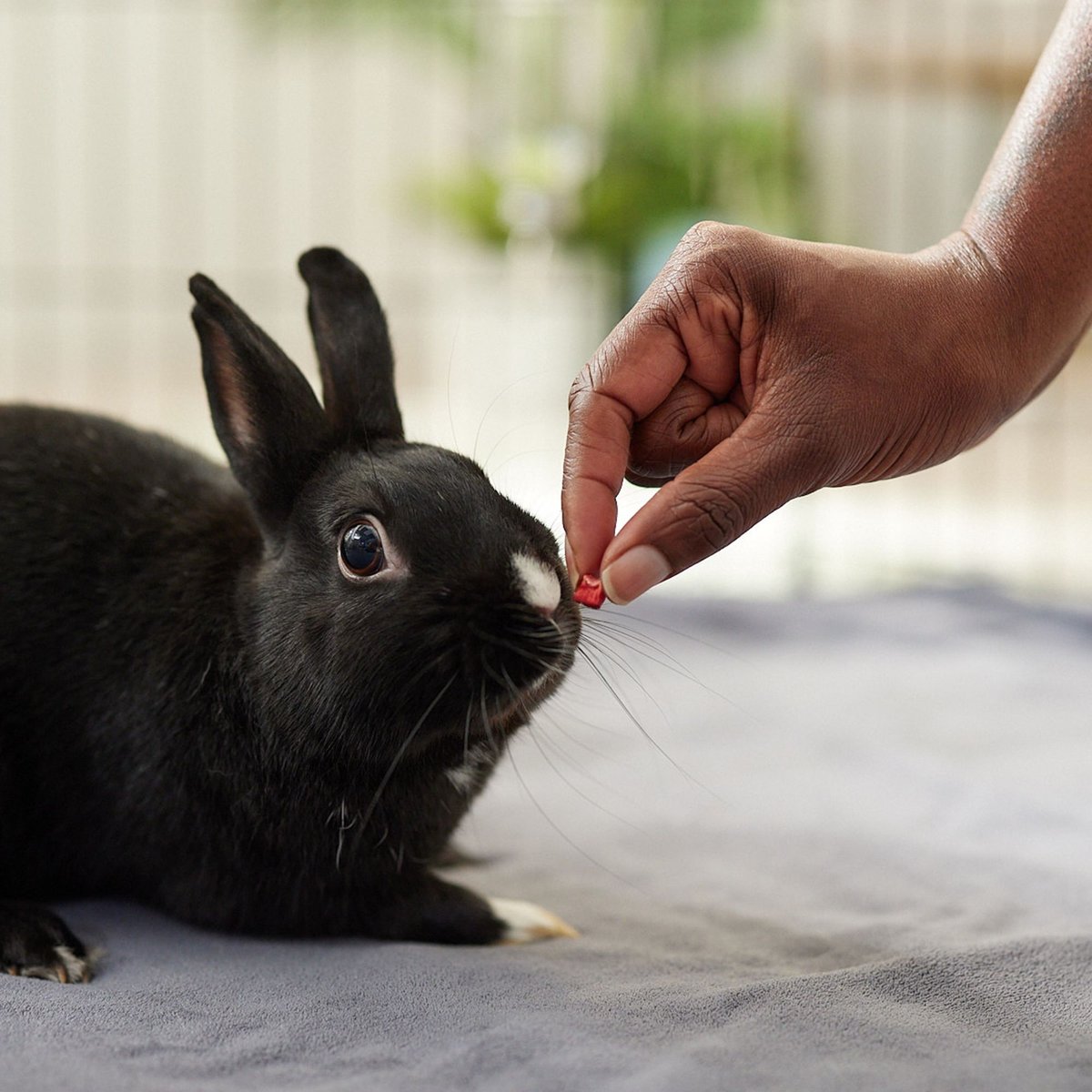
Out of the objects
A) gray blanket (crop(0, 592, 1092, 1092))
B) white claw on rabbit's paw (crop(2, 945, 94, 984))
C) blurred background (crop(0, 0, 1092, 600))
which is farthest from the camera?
blurred background (crop(0, 0, 1092, 600))

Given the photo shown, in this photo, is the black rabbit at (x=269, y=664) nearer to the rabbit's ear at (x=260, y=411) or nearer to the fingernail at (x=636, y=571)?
the rabbit's ear at (x=260, y=411)

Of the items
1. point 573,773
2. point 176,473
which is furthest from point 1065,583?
point 176,473

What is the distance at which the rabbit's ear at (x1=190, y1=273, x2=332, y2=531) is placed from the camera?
5.40 feet

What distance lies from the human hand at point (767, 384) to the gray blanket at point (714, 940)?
251 mm

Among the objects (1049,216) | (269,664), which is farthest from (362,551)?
(1049,216)

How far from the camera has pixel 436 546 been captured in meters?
1.47

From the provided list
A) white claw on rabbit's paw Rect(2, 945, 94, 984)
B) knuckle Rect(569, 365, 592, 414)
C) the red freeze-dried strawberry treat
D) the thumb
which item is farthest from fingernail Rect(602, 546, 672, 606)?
white claw on rabbit's paw Rect(2, 945, 94, 984)

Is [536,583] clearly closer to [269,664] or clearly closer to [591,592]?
[591,592]

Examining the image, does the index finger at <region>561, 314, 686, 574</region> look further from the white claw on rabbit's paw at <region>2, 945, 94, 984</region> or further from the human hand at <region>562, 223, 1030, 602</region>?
the white claw on rabbit's paw at <region>2, 945, 94, 984</region>

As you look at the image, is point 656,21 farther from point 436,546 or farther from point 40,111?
point 436,546

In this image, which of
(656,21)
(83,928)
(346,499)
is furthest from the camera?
(656,21)

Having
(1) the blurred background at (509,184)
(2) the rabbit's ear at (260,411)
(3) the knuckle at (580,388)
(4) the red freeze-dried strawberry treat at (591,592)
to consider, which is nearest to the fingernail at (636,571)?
(4) the red freeze-dried strawberry treat at (591,592)

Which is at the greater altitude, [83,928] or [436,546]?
[436,546]

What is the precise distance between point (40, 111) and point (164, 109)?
33.1 inches
